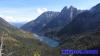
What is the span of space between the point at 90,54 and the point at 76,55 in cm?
1170

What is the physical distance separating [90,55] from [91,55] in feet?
8.30

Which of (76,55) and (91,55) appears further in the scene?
(76,55)

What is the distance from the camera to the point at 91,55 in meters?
183

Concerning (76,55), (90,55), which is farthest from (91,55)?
(76,55)

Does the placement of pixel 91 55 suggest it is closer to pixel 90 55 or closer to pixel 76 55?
pixel 90 55

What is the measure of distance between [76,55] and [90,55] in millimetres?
13482

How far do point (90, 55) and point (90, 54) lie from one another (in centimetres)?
293

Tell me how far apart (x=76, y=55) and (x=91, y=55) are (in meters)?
15.7

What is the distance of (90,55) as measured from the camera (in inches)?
7303

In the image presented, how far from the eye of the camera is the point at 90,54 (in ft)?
618

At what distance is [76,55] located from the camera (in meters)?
196
